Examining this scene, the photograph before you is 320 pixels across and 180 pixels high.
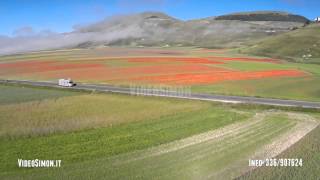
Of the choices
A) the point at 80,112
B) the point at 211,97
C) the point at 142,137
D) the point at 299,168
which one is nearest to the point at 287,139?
the point at 299,168

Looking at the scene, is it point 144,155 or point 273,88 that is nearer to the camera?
point 144,155

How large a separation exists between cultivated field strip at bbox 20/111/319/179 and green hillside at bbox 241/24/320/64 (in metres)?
117

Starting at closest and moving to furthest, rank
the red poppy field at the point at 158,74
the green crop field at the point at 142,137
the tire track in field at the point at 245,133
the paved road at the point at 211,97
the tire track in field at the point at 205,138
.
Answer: the green crop field at the point at 142,137 → the tire track in field at the point at 205,138 → the tire track in field at the point at 245,133 → the paved road at the point at 211,97 → the red poppy field at the point at 158,74

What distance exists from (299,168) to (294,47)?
146572mm

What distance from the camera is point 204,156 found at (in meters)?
29.1

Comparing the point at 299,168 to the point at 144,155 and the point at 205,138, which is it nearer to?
the point at 205,138

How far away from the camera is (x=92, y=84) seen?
3145 inches

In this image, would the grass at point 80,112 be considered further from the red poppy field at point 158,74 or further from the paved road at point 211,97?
the red poppy field at point 158,74

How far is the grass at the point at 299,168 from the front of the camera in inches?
989

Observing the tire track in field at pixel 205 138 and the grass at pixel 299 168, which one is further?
the tire track in field at pixel 205 138

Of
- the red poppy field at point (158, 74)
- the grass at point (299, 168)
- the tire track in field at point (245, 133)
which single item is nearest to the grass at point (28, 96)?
the red poppy field at point (158, 74)

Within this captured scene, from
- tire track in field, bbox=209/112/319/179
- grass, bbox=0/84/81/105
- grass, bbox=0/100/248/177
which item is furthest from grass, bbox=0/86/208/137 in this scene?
tire track in field, bbox=209/112/319/179

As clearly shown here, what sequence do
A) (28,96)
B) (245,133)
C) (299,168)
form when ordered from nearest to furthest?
(299,168), (245,133), (28,96)

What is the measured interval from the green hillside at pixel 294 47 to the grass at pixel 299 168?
12092 cm
